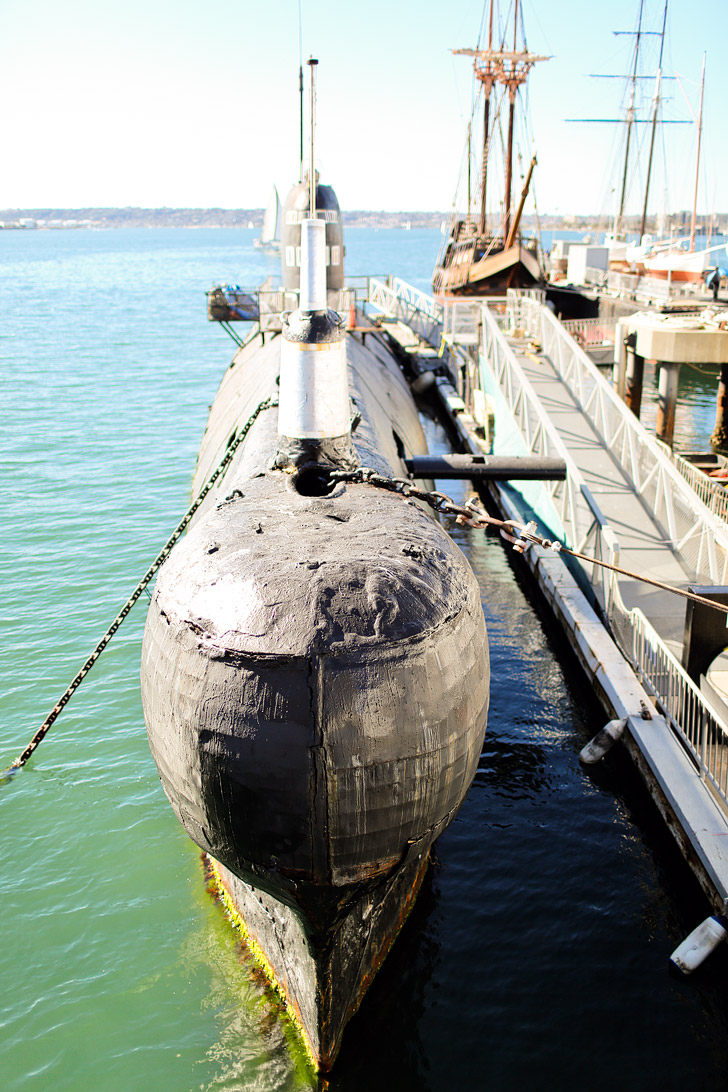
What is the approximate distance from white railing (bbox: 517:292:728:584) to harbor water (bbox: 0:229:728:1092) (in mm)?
2802

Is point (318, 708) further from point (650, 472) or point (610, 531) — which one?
point (650, 472)

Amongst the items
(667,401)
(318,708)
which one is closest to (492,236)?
(667,401)

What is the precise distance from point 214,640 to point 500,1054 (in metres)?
5.03

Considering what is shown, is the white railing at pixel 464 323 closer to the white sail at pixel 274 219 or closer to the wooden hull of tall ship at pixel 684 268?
the white sail at pixel 274 219

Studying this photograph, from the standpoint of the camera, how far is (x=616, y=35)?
229 feet

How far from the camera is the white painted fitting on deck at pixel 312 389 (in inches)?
328

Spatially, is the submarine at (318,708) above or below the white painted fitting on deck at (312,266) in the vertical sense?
below

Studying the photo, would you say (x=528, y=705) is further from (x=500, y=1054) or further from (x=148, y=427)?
(x=148, y=427)

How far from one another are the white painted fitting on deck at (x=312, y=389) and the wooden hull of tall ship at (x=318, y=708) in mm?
1492

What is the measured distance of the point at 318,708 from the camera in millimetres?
5453

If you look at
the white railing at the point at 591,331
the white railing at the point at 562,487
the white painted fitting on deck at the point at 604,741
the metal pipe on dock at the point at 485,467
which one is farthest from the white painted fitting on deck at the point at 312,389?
the white railing at the point at 591,331

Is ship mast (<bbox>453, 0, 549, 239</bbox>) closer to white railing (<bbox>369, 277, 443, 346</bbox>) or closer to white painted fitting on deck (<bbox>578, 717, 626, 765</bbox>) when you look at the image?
white railing (<bbox>369, 277, 443, 346</bbox>)

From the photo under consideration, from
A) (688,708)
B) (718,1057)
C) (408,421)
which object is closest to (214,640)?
(718,1057)

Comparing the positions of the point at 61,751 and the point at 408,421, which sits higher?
the point at 408,421
